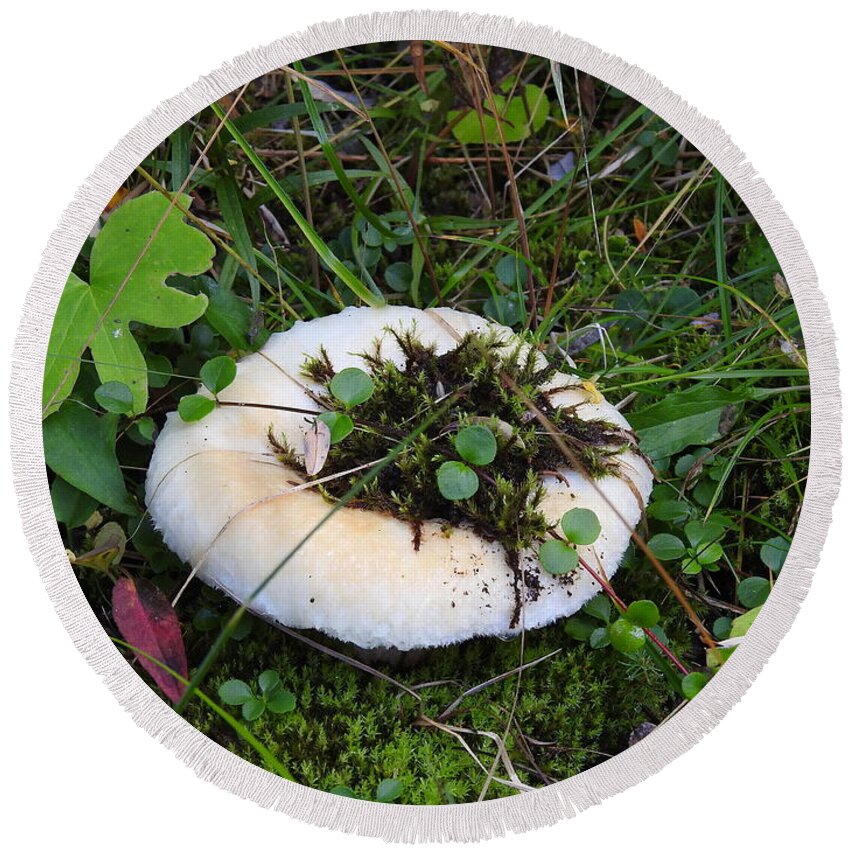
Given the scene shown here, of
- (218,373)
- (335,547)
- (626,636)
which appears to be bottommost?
(626,636)

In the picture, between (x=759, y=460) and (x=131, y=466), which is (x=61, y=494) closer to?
(x=131, y=466)

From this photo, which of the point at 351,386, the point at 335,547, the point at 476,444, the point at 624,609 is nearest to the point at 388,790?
the point at 335,547

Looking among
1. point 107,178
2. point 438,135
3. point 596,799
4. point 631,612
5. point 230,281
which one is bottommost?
point 596,799

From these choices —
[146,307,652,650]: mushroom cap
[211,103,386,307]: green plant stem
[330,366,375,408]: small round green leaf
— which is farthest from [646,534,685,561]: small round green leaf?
[211,103,386,307]: green plant stem

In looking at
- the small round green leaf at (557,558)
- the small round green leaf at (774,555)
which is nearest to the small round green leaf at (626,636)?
the small round green leaf at (557,558)

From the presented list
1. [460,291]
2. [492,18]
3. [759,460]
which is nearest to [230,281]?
[460,291]

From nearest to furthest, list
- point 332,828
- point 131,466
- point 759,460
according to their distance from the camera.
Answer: point 332,828
point 131,466
point 759,460

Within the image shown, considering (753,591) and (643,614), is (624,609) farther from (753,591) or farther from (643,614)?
(753,591)
